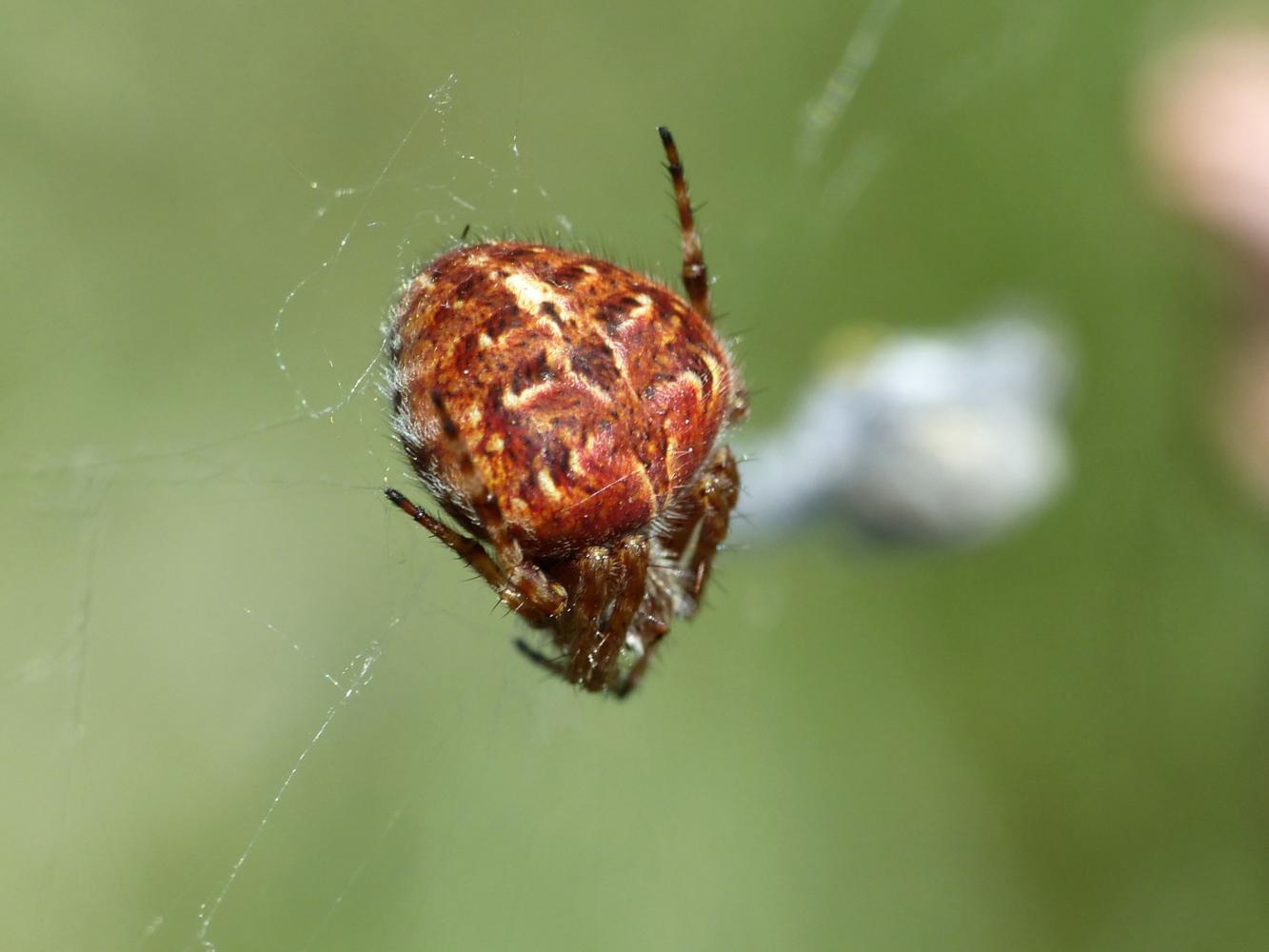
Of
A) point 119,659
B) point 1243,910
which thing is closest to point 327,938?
point 119,659

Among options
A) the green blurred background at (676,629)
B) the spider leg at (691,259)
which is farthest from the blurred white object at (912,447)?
the spider leg at (691,259)

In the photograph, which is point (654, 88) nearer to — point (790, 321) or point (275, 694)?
point (790, 321)

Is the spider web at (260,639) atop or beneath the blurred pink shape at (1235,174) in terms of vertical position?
beneath

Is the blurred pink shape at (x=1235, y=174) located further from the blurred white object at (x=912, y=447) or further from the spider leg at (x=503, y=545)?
the spider leg at (x=503, y=545)

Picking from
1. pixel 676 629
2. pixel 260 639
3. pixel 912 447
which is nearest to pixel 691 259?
pixel 912 447

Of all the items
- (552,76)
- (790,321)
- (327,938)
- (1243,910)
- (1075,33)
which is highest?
(1075,33)

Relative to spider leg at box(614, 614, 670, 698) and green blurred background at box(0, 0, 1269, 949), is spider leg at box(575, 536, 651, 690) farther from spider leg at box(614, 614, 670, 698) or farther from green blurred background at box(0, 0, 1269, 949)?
green blurred background at box(0, 0, 1269, 949)

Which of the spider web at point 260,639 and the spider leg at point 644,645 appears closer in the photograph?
the spider leg at point 644,645
